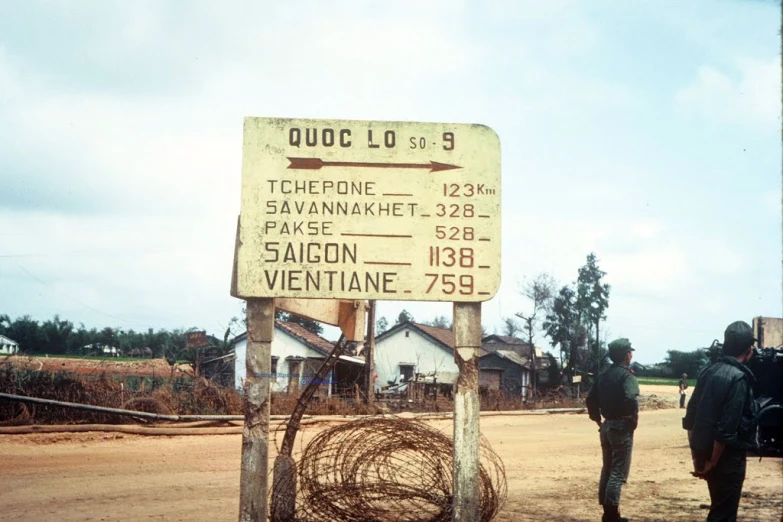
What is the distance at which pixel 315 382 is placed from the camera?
704cm

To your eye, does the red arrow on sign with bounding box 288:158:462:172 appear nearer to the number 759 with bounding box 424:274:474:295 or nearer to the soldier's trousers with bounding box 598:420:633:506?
the number 759 with bounding box 424:274:474:295

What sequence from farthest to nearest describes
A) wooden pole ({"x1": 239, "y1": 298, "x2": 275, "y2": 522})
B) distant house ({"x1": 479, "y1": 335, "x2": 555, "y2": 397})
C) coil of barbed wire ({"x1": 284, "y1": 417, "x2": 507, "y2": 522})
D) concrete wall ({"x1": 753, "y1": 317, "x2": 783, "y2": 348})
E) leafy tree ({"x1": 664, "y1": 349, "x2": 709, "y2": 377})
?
leafy tree ({"x1": 664, "y1": 349, "x2": 709, "y2": 377})
distant house ({"x1": 479, "y1": 335, "x2": 555, "y2": 397})
concrete wall ({"x1": 753, "y1": 317, "x2": 783, "y2": 348})
coil of barbed wire ({"x1": 284, "y1": 417, "x2": 507, "y2": 522})
wooden pole ({"x1": 239, "y1": 298, "x2": 275, "y2": 522})

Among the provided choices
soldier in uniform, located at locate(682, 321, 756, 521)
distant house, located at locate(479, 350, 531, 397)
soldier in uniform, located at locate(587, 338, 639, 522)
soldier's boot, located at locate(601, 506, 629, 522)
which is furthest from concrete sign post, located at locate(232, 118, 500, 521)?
distant house, located at locate(479, 350, 531, 397)

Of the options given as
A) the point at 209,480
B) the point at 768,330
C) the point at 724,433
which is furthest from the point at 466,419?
the point at 768,330

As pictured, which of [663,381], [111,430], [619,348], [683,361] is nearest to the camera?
[619,348]

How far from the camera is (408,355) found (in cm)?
4919

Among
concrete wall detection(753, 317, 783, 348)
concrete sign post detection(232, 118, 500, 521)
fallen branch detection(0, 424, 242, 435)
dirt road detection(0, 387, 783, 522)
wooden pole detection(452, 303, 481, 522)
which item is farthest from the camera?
concrete wall detection(753, 317, 783, 348)

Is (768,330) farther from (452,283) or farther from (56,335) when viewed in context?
(56,335)

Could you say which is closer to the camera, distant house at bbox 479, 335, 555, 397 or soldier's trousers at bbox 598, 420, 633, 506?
soldier's trousers at bbox 598, 420, 633, 506

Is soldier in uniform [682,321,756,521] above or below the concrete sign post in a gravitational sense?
below

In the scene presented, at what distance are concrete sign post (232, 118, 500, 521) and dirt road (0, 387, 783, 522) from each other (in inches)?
142

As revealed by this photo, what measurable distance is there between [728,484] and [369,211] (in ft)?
10.7

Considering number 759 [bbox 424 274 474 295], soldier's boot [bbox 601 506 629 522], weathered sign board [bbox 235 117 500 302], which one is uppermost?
weathered sign board [bbox 235 117 500 302]

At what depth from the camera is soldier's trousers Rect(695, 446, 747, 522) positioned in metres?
5.39
